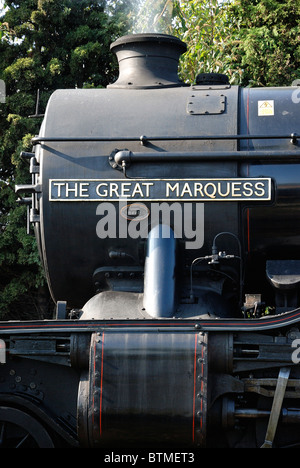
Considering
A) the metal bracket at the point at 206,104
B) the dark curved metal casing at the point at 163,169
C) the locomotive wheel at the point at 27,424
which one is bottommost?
the locomotive wheel at the point at 27,424

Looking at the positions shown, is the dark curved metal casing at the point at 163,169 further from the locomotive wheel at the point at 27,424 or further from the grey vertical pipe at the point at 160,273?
the locomotive wheel at the point at 27,424

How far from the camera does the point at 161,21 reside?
12547 mm

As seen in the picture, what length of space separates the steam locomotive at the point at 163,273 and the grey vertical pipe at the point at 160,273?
0.01m

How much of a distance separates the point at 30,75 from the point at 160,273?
828cm

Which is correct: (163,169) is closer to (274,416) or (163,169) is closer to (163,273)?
(163,273)

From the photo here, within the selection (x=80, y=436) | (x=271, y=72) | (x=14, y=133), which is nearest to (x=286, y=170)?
(x=80, y=436)

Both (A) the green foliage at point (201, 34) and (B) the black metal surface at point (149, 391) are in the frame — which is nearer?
(B) the black metal surface at point (149, 391)

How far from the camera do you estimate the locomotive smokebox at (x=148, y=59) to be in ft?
21.5

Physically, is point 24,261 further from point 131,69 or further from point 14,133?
point 131,69

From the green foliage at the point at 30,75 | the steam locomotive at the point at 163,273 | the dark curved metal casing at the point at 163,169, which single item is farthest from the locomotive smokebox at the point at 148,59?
the green foliage at the point at 30,75

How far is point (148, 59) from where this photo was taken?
6.65 m

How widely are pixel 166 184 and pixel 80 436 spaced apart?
6.64 ft

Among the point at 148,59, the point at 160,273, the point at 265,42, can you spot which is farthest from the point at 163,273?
the point at 265,42

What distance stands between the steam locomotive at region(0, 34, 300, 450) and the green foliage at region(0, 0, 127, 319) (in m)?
6.16
